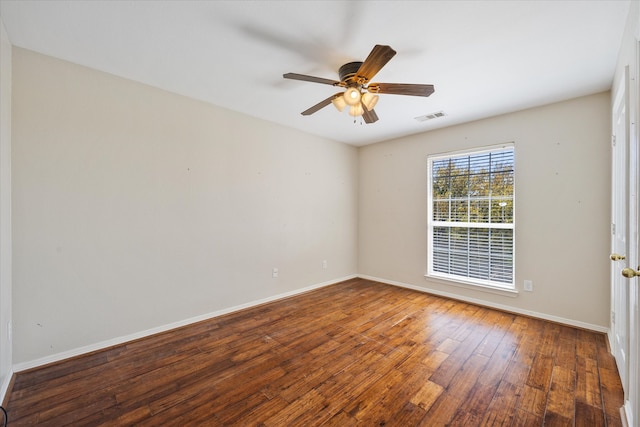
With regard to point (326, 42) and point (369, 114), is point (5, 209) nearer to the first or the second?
point (326, 42)

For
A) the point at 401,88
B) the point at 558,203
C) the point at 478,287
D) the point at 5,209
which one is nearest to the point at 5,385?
the point at 5,209

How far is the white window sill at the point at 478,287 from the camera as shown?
341 cm

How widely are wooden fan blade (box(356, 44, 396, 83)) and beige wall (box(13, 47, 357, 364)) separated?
198cm

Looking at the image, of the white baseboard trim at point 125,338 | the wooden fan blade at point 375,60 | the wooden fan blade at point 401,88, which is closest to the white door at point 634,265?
the wooden fan blade at point 401,88

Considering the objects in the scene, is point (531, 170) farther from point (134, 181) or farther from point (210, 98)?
point (134, 181)

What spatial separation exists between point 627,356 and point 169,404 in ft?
9.55

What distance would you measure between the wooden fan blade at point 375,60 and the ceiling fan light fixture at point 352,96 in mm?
110

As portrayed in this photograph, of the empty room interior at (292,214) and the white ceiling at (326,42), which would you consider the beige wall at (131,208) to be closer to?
the empty room interior at (292,214)

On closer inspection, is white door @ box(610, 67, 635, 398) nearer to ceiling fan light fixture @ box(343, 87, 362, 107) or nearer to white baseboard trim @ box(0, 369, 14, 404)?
ceiling fan light fixture @ box(343, 87, 362, 107)

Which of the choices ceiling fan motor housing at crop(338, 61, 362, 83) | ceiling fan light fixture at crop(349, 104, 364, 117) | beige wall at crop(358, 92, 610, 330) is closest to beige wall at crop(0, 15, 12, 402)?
ceiling fan motor housing at crop(338, 61, 362, 83)

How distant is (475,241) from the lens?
3.82 m

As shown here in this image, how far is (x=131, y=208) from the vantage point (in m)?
2.63

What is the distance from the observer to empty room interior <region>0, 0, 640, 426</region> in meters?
1.77

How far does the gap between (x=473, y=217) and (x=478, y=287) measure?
96cm
